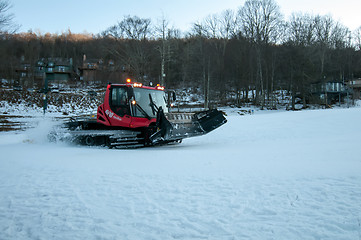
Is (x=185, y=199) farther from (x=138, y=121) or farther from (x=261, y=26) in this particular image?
(x=261, y=26)

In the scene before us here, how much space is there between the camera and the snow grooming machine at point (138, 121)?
959 cm

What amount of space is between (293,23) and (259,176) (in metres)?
52.8

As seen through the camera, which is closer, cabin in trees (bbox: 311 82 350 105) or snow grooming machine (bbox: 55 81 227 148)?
snow grooming machine (bbox: 55 81 227 148)

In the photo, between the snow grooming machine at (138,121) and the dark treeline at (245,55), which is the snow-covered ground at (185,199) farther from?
the dark treeline at (245,55)

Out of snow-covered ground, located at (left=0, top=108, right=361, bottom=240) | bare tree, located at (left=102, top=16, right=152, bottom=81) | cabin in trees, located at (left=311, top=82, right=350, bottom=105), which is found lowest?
Answer: snow-covered ground, located at (left=0, top=108, right=361, bottom=240)

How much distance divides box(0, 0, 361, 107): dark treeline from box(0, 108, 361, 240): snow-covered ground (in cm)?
2644

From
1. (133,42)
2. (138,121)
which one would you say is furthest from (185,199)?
(133,42)

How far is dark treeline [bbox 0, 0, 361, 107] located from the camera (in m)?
35.2

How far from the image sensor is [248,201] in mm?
3777

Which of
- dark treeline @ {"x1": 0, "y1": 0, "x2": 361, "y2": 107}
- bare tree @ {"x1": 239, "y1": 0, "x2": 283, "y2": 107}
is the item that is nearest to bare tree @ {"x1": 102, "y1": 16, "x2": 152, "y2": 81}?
dark treeline @ {"x1": 0, "y1": 0, "x2": 361, "y2": 107}

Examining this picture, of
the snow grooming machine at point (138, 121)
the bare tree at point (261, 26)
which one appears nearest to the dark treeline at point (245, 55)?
the bare tree at point (261, 26)

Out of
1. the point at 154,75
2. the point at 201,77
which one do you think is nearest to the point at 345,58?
the point at 201,77

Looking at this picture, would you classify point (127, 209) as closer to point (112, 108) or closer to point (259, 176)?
point (259, 176)

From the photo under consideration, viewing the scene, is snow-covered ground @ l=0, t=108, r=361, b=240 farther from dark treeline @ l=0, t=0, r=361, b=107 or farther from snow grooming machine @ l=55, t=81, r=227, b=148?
dark treeline @ l=0, t=0, r=361, b=107
